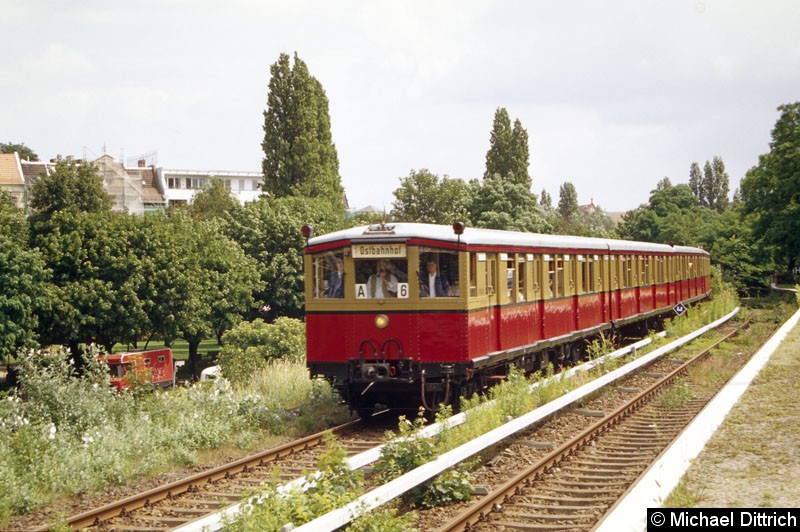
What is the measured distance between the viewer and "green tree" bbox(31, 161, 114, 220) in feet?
137

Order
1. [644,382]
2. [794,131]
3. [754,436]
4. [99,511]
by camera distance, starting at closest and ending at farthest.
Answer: [99,511] → [754,436] → [644,382] → [794,131]

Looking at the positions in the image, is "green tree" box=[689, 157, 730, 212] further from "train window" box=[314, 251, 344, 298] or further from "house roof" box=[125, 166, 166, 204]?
"train window" box=[314, 251, 344, 298]

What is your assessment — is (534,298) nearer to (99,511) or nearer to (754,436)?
(754,436)

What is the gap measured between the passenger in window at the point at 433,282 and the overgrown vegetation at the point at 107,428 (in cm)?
297

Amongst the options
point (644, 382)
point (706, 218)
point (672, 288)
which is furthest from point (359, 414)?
point (706, 218)

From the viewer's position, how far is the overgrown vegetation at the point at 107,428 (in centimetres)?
1096

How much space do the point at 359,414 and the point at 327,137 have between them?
1841 inches

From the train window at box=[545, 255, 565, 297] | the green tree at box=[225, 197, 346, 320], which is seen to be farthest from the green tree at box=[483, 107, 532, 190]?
the train window at box=[545, 255, 565, 297]

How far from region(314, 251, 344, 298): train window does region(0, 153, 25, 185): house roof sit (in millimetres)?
69454

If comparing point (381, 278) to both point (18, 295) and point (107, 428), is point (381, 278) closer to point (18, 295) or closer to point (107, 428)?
point (107, 428)

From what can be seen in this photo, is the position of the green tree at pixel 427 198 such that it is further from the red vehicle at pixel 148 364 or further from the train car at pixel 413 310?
the train car at pixel 413 310

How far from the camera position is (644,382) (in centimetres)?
1939

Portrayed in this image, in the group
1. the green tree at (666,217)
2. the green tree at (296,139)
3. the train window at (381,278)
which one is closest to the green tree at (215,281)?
the green tree at (296,139)

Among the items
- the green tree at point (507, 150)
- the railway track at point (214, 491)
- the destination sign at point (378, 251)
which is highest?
the green tree at point (507, 150)
